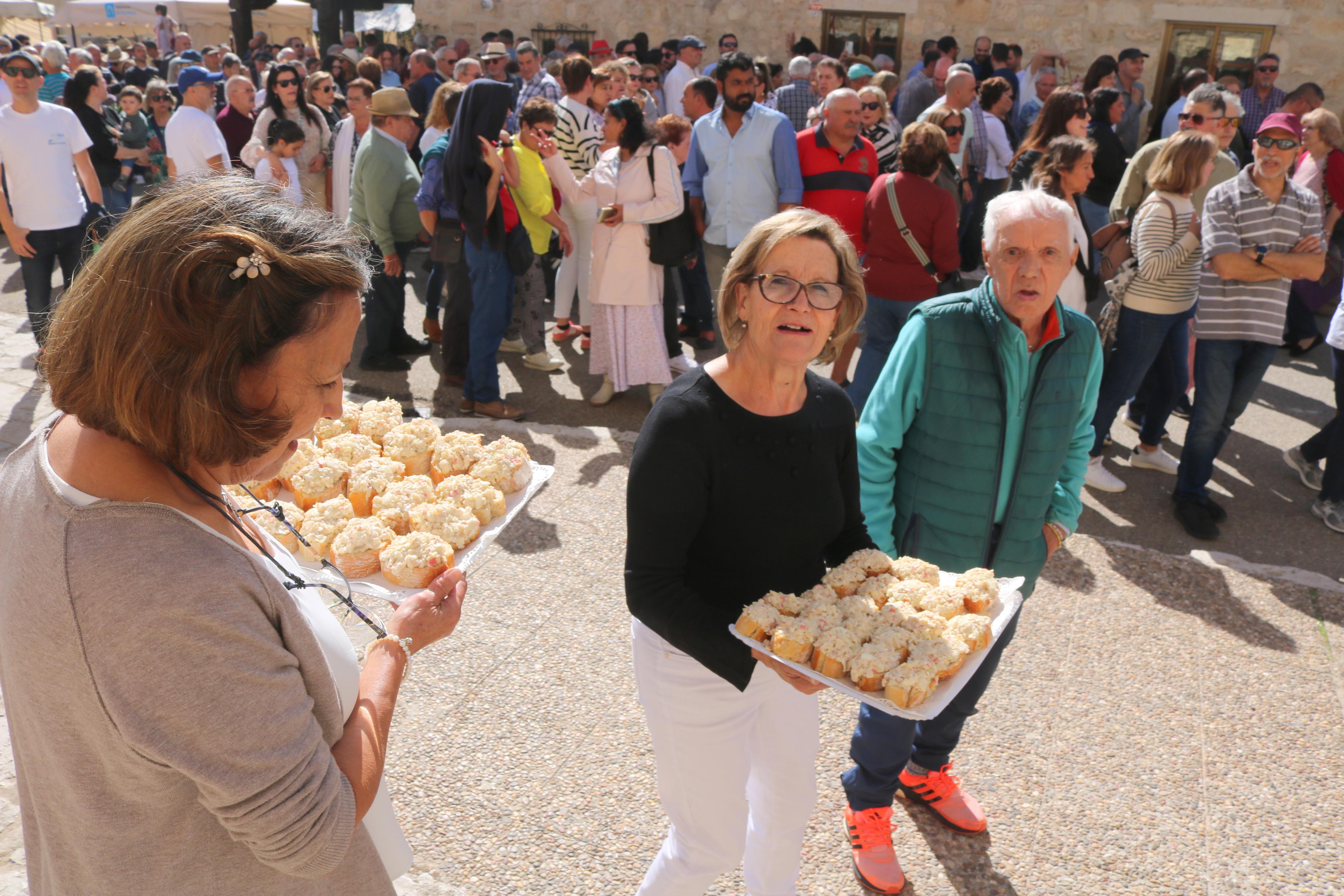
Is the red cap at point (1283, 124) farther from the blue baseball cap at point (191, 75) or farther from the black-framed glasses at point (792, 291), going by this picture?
the blue baseball cap at point (191, 75)

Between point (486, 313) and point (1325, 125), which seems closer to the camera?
point (486, 313)

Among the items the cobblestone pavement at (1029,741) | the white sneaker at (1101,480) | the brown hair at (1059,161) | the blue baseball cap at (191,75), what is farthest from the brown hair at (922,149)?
the blue baseball cap at (191,75)

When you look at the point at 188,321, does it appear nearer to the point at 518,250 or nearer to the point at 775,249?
the point at 775,249

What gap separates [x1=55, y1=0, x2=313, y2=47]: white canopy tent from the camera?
20.6 meters

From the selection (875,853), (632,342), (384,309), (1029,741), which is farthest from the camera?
(384,309)

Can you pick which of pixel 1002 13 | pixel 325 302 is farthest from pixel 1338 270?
pixel 1002 13

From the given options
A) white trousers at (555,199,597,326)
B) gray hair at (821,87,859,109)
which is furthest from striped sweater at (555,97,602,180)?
gray hair at (821,87,859,109)

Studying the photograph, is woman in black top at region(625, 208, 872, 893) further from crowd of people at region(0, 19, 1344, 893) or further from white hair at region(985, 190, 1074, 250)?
white hair at region(985, 190, 1074, 250)

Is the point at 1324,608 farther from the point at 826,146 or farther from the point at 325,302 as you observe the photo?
the point at 325,302

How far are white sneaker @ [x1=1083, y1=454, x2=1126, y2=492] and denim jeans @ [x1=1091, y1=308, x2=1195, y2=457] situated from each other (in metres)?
0.07

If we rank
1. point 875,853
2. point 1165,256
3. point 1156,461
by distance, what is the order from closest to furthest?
point 875,853, point 1165,256, point 1156,461

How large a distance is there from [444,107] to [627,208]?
2.07 m

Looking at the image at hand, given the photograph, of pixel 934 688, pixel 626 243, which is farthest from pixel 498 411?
pixel 934 688

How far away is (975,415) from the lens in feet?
8.98
